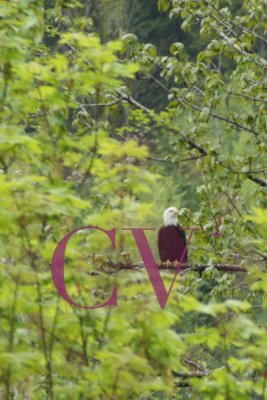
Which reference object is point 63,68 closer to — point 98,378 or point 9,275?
point 9,275

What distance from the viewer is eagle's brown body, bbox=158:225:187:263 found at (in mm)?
13578

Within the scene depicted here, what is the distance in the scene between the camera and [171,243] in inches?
550

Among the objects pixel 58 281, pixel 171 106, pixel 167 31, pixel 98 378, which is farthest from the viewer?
pixel 167 31

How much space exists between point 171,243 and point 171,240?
63 mm

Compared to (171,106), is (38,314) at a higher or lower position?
higher

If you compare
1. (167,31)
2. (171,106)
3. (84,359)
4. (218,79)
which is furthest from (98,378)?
(167,31)

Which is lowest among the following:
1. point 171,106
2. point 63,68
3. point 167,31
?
point 167,31

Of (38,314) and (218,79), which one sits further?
(218,79)

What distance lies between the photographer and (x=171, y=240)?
46.0 feet

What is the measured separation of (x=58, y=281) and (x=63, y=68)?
2.86ft

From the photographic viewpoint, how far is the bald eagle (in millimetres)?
13595

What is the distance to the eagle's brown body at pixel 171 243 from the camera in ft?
44.5

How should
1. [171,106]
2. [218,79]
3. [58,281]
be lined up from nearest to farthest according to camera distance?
[58,281] → [218,79] → [171,106]

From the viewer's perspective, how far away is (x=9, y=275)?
5.00 m
